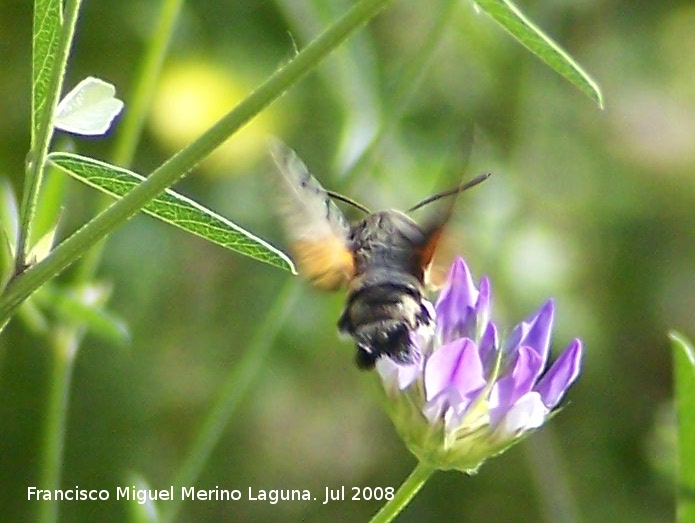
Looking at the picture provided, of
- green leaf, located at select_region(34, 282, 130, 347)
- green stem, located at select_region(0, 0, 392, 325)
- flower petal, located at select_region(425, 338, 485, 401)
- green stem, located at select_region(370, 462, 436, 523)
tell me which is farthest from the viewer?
green leaf, located at select_region(34, 282, 130, 347)

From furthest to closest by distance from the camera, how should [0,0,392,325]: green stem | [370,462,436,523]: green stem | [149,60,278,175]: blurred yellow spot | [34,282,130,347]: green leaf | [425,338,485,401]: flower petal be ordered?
[149,60,278,175]: blurred yellow spot < [34,282,130,347]: green leaf < [425,338,485,401]: flower petal < [370,462,436,523]: green stem < [0,0,392,325]: green stem

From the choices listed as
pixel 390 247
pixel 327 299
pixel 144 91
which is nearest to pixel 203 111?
pixel 327 299

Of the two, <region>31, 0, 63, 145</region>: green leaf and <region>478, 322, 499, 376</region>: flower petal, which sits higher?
<region>31, 0, 63, 145</region>: green leaf

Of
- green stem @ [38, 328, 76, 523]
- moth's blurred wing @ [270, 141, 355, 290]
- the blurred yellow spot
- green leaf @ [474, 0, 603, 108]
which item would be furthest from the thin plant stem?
the blurred yellow spot

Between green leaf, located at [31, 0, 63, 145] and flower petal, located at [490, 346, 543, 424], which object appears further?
flower petal, located at [490, 346, 543, 424]

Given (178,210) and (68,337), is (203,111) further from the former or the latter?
(178,210)

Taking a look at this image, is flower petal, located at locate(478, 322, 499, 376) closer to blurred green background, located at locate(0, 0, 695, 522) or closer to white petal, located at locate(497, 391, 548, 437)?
white petal, located at locate(497, 391, 548, 437)

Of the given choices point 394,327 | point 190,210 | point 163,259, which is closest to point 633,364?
point 163,259

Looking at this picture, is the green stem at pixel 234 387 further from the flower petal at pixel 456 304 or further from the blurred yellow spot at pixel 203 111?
Answer: the blurred yellow spot at pixel 203 111
